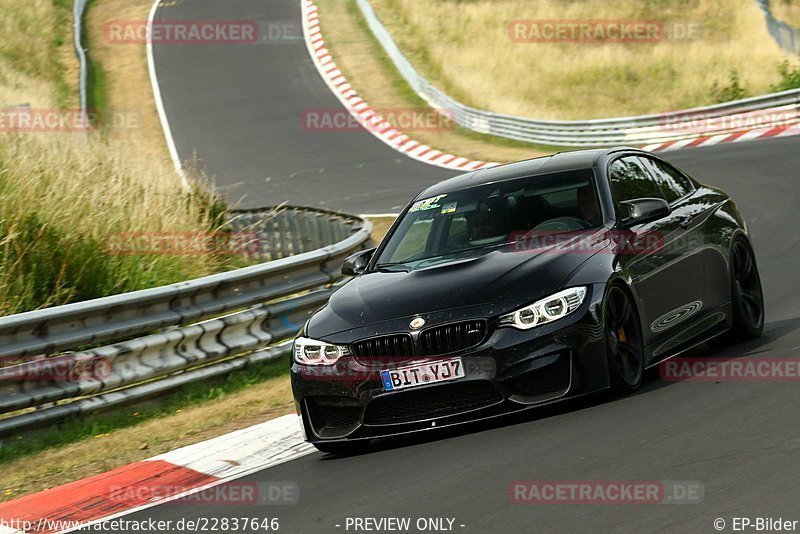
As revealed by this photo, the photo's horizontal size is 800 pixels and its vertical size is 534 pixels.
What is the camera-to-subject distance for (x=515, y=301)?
664 cm

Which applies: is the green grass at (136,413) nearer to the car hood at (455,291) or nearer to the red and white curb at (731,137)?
the car hood at (455,291)

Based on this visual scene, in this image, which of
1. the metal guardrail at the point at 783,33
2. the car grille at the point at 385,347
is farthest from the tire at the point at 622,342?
the metal guardrail at the point at 783,33

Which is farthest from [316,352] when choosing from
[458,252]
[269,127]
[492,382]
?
[269,127]

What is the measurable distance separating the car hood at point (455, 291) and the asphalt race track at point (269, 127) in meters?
11.4

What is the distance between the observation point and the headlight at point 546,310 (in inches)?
259

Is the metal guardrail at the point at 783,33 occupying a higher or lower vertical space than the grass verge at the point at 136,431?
lower

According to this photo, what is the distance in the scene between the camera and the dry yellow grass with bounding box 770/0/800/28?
47050mm

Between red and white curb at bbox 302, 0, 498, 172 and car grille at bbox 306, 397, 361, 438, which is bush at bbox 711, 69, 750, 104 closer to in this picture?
red and white curb at bbox 302, 0, 498, 172

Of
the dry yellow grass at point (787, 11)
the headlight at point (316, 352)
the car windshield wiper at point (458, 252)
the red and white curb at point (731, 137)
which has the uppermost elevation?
the car windshield wiper at point (458, 252)

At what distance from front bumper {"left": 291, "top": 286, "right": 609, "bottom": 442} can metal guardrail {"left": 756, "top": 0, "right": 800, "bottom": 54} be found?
37.1 meters

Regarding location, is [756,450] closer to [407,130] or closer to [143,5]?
[407,130]

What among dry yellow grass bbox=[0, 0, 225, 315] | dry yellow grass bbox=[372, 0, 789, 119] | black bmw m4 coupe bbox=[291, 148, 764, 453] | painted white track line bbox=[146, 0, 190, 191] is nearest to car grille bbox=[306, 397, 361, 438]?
black bmw m4 coupe bbox=[291, 148, 764, 453]

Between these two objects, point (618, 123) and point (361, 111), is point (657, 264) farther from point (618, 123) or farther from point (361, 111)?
point (361, 111)

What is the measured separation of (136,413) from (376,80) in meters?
28.7
